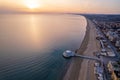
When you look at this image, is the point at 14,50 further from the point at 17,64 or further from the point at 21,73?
the point at 21,73

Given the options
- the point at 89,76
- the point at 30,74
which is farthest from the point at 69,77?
the point at 30,74

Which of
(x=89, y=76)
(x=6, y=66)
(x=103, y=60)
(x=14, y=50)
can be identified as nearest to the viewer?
(x=89, y=76)

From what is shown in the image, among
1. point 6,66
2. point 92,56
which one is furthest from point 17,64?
point 92,56

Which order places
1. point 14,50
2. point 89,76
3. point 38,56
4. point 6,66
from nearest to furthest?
point 89,76, point 6,66, point 38,56, point 14,50

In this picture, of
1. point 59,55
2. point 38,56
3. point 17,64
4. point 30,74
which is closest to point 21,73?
point 30,74

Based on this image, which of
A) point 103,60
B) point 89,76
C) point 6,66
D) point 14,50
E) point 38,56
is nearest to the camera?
point 89,76

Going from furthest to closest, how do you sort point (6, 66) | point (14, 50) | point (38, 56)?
point (14, 50) → point (38, 56) → point (6, 66)

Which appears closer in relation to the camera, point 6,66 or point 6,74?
point 6,74

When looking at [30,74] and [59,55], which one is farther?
[59,55]

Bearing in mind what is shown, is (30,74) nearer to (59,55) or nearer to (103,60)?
(59,55)
